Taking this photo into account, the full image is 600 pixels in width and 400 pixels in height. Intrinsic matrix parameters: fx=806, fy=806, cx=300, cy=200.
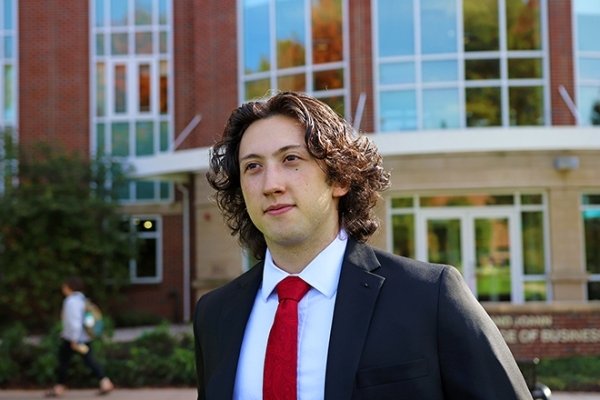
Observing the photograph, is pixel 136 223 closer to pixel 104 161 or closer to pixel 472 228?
pixel 104 161

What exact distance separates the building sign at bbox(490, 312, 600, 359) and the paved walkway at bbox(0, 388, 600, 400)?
Answer: 2040mm

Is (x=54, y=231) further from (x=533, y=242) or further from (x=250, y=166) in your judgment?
(x=250, y=166)

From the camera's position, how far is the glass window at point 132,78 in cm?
2252

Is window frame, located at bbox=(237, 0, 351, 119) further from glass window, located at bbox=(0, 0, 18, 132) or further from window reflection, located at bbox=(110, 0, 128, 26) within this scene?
glass window, located at bbox=(0, 0, 18, 132)

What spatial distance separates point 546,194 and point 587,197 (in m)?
1.05

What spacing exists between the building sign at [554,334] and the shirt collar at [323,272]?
11455 mm

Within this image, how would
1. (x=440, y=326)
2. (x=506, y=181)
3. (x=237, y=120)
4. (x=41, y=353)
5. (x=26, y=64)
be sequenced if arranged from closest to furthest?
(x=440, y=326), (x=237, y=120), (x=41, y=353), (x=506, y=181), (x=26, y=64)

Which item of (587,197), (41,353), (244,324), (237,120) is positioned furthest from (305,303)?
(587,197)

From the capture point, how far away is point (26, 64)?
896 inches

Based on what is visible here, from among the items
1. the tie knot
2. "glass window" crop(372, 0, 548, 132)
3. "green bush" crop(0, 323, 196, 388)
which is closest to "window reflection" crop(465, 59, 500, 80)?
"glass window" crop(372, 0, 548, 132)

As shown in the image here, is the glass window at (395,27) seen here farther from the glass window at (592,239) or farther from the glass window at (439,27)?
the glass window at (592,239)

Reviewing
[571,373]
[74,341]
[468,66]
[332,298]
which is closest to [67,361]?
[74,341]

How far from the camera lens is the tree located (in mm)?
18953

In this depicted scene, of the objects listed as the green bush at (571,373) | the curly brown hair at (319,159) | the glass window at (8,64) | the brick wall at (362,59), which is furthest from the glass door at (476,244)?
the curly brown hair at (319,159)
